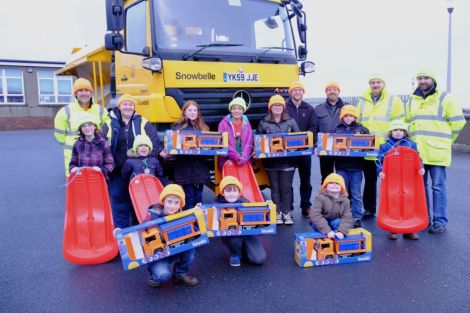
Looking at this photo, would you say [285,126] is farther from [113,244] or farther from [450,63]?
[450,63]

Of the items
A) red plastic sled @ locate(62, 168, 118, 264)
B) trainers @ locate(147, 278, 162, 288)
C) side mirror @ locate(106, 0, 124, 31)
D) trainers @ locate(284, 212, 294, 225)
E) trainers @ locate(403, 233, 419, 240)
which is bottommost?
trainers @ locate(147, 278, 162, 288)

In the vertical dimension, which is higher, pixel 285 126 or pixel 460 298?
pixel 285 126

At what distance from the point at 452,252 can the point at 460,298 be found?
3.65 ft

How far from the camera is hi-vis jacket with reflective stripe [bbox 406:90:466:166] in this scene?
16.4ft

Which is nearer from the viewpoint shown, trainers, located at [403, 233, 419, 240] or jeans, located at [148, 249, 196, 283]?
jeans, located at [148, 249, 196, 283]

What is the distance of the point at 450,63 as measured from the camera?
47.0 ft

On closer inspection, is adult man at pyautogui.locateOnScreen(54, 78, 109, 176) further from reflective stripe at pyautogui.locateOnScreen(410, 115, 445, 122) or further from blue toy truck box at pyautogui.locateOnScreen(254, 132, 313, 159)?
reflective stripe at pyautogui.locateOnScreen(410, 115, 445, 122)

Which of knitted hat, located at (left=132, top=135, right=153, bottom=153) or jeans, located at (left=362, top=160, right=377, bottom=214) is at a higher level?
knitted hat, located at (left=132, top=135, right=153, bottom=153)

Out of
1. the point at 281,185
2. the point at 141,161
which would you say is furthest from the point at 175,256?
the point at 281,185

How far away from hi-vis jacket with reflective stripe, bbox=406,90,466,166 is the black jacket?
704 millimetres

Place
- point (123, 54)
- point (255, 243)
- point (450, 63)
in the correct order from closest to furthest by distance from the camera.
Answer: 1. point (255, 243)
2. point (123, 54)
3. point (450, 63)

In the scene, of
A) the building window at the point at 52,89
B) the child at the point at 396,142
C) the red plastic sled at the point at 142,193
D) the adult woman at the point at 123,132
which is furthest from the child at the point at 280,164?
the building window at the point at 52,89

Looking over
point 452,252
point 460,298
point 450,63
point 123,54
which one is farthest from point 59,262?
point 450,63

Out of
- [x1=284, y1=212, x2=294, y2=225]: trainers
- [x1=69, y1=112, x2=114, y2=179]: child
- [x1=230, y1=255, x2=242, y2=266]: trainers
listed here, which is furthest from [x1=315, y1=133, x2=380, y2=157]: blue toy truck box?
[x1=69, y1=112, x2=114, y2=179]: child
